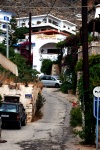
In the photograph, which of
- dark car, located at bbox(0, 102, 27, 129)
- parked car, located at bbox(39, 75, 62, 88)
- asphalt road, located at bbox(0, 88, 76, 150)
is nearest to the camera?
asphalt road, located at bbox(0, 88, 76, 150)

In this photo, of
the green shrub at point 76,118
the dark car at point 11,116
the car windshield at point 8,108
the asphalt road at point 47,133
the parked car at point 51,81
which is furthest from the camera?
the parked car at point 51,81

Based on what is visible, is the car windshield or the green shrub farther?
the green shrub

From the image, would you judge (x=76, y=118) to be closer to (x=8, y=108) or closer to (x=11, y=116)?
(x=8, y=108)

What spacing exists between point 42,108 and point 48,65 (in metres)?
25.8

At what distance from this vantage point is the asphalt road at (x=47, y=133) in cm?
1916

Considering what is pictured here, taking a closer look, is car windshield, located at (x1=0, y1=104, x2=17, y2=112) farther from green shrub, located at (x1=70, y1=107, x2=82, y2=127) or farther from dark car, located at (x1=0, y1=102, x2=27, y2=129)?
green shrub, located at (x1=70, y1=107, x2=82, y2=127)

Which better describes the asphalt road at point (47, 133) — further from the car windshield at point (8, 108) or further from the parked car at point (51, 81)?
the parked car at point (51, 81)

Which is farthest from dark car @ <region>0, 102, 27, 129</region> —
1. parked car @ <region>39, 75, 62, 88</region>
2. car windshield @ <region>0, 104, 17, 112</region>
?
parked car @ <region>39, 75, 62, 88</region>

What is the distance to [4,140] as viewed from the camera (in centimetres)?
2050

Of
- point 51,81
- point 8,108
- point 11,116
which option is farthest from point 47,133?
point 51,81

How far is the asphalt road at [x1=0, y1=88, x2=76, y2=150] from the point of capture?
19156 millimetres

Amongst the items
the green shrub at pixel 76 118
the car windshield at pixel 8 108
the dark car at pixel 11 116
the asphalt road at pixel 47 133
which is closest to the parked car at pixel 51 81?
the asphalt road at pixel 47 133

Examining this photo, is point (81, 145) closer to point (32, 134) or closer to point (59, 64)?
point (32, 134)

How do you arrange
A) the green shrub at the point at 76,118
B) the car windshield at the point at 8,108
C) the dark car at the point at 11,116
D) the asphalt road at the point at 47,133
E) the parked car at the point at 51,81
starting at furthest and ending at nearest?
the parked car at the point at 51,81
the green shrub at the point at 76,118
the car windshield at the point at 8,108
the dark car at the point at 11,116
the asphalt road at the point at 47,133
